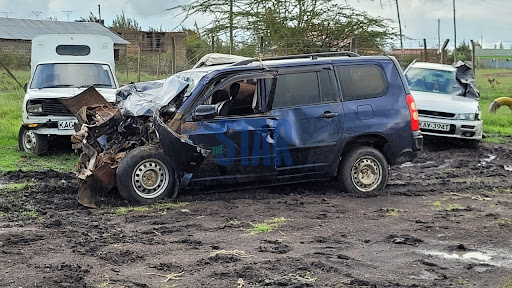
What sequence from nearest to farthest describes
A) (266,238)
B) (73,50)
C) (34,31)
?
(266,238) → (73,50) → (34,31)

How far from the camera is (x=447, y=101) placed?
13.8m

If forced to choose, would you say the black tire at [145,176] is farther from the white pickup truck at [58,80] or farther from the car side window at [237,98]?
the white pickup truck at [58,80]

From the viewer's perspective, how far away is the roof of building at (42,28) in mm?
52344

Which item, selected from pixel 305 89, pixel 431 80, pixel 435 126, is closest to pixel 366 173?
pixel 305 89

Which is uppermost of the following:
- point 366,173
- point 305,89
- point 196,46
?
point 196,46

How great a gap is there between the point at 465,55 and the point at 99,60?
3614 centimetres

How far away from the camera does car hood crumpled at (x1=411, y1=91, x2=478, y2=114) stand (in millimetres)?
13430

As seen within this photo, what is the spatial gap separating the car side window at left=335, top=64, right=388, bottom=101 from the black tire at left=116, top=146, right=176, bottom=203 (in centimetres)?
268

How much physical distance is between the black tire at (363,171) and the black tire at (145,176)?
2.42 metres

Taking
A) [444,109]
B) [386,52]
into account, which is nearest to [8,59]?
[386,52]

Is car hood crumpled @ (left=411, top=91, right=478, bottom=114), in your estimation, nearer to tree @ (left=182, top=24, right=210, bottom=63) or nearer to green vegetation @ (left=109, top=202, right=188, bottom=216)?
green vegetation @ (left=109, top=202, right=188, bottom=216)

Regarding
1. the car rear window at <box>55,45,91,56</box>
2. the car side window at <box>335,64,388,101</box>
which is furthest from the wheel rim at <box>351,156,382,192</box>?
the car rear window at <box>55,45,91,56</box>

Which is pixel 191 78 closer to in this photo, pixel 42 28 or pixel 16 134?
pixel 16 134

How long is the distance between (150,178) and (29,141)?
17.6ft
